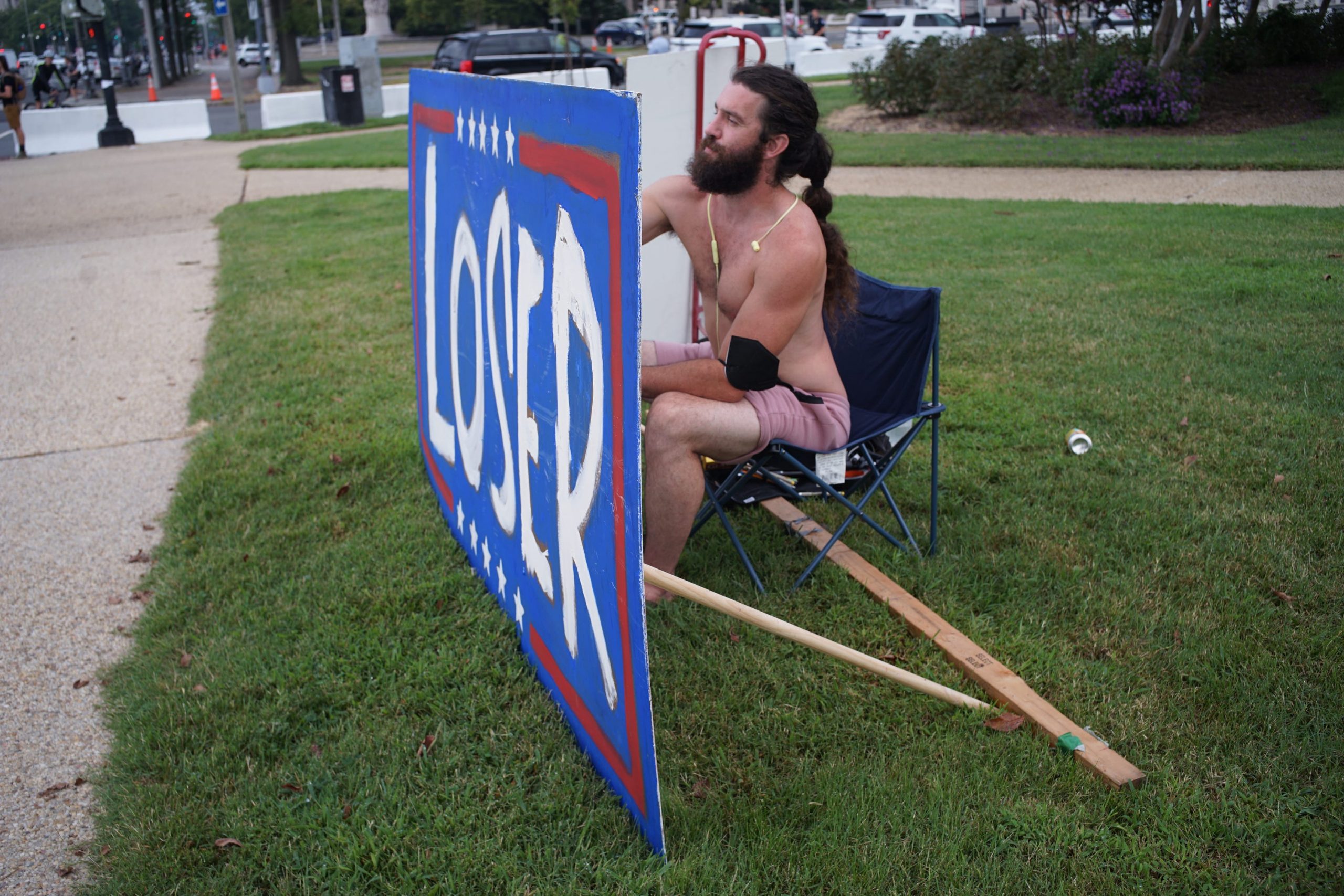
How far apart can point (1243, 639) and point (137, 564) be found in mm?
3731

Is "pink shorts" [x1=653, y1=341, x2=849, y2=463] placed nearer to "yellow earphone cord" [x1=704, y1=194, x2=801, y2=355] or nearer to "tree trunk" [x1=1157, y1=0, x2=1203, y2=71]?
"yellow earphone cord" [x1=704, y1=194, x2=801, y2=355]

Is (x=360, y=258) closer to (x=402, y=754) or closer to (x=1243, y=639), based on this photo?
(x=402, y=754)

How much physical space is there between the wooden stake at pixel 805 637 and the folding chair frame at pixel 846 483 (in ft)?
2.00

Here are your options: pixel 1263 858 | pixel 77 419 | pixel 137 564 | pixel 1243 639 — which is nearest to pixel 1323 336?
pixel 1243 639

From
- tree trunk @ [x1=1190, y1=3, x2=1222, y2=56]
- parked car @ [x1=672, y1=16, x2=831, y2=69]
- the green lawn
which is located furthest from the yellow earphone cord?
parked car @ [x1=672, y1=16, x2=831, y2=69]

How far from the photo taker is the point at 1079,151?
12516 mm

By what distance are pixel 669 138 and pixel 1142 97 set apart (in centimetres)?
1176

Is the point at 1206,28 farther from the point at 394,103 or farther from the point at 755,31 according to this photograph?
the point at 755,31

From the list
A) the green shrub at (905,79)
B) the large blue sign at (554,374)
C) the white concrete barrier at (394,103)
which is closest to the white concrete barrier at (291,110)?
the white concrete barrier at (394,103)

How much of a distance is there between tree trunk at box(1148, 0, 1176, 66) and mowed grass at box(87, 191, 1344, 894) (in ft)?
37.8

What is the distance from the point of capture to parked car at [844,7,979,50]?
102ft

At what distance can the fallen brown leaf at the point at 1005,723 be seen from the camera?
8.75 feet

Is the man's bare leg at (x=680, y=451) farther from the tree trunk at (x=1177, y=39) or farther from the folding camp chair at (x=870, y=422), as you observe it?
the tree trunk at (x=1177, y=39)

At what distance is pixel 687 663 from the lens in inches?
119
